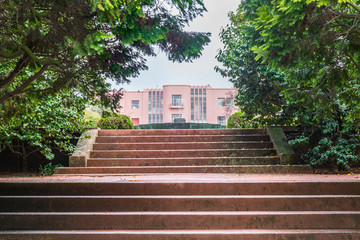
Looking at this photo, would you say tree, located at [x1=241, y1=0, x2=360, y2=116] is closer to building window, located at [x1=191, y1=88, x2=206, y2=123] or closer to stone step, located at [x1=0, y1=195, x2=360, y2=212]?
stone step, located at [x1=0, y1=195, x2=360, y2=212]

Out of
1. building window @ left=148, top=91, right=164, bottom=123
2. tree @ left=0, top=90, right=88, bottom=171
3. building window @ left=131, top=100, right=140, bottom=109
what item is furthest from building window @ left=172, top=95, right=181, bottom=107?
tree @ left=0, top=90, right=88, bottom=171

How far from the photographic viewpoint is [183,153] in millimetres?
7199

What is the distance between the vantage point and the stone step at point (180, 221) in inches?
129

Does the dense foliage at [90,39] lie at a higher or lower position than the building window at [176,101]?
lower

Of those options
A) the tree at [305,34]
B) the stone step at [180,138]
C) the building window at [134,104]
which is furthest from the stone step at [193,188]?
the building window at [134,104]

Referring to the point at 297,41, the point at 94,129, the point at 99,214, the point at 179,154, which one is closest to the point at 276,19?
the point at 297,41

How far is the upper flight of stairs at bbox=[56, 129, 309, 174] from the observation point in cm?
638

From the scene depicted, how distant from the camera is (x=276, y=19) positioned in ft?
10.5

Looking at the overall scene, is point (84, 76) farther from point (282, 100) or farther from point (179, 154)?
point (282, 100)

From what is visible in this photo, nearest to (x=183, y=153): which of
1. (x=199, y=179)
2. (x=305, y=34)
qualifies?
(x=199, y=179)

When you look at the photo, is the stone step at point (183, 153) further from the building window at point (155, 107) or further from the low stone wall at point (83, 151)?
the building window at point (155, 107)

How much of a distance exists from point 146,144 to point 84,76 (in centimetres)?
375

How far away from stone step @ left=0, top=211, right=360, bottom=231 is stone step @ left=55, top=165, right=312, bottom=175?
298 centimetres

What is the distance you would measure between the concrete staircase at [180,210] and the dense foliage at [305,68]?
1.69 meters
